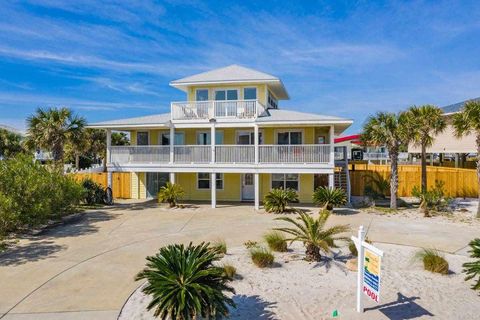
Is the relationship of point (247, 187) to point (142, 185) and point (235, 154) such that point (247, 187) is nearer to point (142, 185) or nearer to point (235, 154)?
point (235, 154)

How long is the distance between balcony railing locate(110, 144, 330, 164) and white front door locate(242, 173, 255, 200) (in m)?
2.81

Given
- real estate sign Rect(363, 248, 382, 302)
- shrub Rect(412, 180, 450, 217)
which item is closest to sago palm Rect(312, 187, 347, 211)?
shrub Rect(412, 180, 450, 217)

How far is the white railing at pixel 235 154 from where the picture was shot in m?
20.9

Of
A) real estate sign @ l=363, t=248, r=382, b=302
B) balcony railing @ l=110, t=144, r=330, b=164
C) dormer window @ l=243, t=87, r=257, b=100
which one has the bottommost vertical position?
real estate sign @ l=363, t=248, r=382, b=302

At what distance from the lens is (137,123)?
22.1 metres

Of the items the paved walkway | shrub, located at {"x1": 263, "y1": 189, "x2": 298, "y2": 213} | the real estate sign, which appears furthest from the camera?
shrub, located at {"x1": 263, "y1": 189, "x2": 298, "y2": 213}

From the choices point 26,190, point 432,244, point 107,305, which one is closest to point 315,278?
point 107,305

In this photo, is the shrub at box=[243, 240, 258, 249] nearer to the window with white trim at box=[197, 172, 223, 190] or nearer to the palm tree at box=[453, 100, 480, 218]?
the window with white trim at box=[197, 172, 223, 190]

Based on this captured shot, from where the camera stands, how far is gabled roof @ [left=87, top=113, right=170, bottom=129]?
21.8m

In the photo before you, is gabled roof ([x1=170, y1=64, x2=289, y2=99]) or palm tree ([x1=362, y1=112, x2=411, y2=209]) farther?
gabled roof ([x1=170, y1=64, x2=289, y2=99])

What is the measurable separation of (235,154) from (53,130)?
10.5 meters

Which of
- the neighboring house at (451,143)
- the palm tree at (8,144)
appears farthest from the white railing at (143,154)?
the neighboring house at (451,143)

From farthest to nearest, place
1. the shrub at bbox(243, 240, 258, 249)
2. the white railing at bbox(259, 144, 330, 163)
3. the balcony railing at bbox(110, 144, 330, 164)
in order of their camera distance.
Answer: the balcony railing at bbox(110, 144, 330, 164), the white railing at bbox(259, 144, 330, 163), the shrub at bbox(243, 240, 258, 249)

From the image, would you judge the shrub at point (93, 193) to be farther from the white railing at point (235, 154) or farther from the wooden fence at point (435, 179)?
the wooden fence at point (435, 179)
